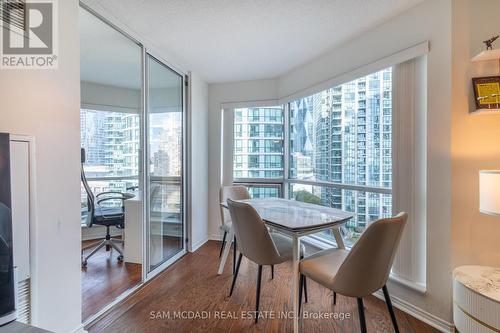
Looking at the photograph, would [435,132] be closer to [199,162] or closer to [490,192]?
[490,192]

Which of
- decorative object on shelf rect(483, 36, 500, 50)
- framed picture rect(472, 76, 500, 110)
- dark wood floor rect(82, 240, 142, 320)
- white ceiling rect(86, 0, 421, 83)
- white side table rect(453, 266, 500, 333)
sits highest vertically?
white ceiling rect(86, 0, 421, 83)

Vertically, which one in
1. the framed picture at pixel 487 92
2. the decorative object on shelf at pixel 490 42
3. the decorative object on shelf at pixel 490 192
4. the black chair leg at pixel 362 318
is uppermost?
the decorative object on shelf at pixel 490 42

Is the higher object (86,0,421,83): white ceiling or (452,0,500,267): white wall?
(86,0,421,83): white ceiling

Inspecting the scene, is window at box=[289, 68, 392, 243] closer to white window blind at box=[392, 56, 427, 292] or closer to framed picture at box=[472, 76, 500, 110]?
white window blind at box=[392, 56, 427, 292]

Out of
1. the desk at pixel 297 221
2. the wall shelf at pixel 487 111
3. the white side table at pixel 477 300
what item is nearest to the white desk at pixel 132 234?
the desk at pixel 297 221

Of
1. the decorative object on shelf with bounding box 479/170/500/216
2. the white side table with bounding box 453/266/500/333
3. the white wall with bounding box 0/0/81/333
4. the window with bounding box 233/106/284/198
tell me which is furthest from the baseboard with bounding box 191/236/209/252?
the decorative object on shelf with bounding box 479/170/500/216

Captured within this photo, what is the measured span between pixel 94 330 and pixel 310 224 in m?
1.71

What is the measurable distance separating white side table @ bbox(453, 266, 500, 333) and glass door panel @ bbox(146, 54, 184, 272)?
98.0 inches

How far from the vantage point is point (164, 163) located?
282 cm

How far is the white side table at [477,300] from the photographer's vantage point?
115 centimetres

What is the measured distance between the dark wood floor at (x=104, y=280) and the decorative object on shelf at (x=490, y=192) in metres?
2.76

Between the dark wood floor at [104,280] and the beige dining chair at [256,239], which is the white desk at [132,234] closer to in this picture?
the dark wood floor at [104,280]

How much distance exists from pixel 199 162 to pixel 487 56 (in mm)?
3020

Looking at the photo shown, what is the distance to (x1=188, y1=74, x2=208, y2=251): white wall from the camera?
327 cm
